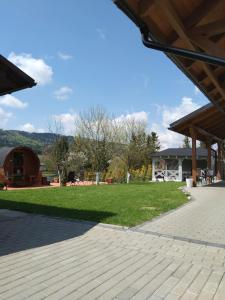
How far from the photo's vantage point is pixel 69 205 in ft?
36.9

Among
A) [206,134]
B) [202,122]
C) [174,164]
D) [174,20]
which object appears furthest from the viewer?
[174,164]

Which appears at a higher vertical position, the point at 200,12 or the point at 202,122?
the point at 202,122

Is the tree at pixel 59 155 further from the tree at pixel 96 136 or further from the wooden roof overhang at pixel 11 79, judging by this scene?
the wooden roof overhang at pixel 11 79

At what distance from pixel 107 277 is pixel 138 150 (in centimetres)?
3243

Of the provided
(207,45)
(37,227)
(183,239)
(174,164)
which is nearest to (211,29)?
(207,45)

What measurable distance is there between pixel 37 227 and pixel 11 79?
3.73 m

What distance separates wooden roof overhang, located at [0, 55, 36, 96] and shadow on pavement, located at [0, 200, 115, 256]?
3.30 meters

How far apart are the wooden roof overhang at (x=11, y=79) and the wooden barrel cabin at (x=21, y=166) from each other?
50.3ft

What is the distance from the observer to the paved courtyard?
A: 4.07 metres

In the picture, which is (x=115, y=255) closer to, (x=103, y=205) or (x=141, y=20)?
(x=141, y=20)

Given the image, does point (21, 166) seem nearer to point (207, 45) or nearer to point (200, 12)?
point (207, 45)

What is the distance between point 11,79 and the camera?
29.0 feet

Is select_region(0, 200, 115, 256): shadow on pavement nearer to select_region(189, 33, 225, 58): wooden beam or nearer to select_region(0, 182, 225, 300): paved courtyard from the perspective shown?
select_region(0, 182, 225, 300): paved courtyard

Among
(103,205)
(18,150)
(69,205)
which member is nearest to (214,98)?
(103,205)
